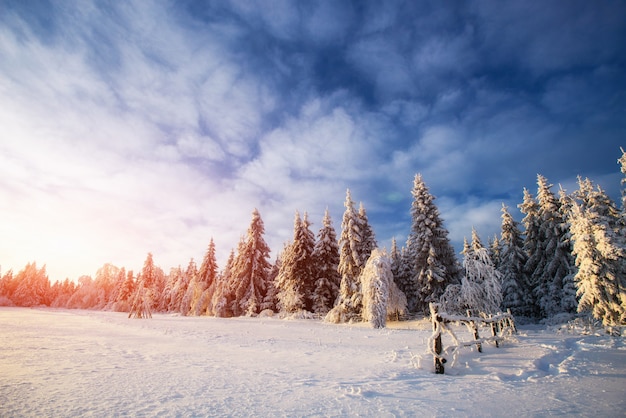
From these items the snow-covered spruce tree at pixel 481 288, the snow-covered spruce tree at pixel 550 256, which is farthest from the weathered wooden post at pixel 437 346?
the snow-covered spruce tree at pixel 550 256

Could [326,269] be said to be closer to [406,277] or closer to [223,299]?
[406,277]

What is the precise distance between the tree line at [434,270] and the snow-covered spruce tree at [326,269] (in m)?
0.13

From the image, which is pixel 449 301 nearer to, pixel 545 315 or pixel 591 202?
pixel 545 315

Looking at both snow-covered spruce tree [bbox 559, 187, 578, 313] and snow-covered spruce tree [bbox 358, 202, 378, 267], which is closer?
snow-covered spruce tree [bbox 559, 187, 578, 313]

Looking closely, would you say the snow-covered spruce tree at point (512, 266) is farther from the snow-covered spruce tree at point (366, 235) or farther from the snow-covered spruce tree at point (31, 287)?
the snow-covered spruce tree at point (31, 287)

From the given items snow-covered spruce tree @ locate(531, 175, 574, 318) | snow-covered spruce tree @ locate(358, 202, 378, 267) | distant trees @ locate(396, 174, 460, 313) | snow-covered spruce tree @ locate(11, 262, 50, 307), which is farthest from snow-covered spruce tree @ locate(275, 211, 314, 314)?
snow-covered spruce tree @ locate(11, 262, 50, 307)

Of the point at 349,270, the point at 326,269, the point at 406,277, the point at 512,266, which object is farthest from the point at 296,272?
the point at 512,266

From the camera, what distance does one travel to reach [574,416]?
4.78 metres

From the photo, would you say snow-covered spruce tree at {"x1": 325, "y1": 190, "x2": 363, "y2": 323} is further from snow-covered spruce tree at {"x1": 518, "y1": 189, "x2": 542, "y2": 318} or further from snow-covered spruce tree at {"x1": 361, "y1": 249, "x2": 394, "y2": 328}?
snow-covered spruce tree at {"x1": 518, "y1": 189, "x2": 542, "y2": 318}

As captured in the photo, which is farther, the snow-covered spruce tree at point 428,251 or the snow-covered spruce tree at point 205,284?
the snow-covered spruce tree at point 205,284

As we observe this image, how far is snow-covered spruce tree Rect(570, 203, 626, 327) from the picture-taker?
2023 centimetres

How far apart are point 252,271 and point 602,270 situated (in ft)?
116

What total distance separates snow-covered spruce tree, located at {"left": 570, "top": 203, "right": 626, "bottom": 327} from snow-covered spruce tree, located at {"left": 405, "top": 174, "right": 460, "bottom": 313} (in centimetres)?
977

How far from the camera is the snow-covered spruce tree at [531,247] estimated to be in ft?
103
